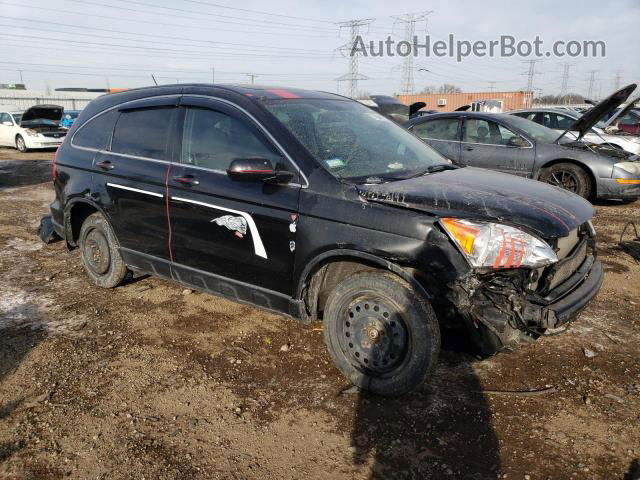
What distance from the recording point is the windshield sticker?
10.8 feet

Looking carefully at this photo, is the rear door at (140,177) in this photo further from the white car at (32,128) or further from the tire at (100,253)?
the white car at (32,128)

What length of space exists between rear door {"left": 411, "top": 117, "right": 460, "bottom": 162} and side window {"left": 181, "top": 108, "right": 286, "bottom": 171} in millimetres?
5793

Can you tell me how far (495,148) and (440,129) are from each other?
1.02 metres

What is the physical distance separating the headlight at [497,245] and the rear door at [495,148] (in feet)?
19.5

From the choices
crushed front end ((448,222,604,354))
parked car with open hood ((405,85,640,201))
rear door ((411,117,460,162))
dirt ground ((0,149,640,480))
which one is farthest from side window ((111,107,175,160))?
rear door ((411,117,460,162))

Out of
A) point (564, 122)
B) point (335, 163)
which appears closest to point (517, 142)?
point (564, 122)

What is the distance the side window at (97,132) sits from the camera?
4.54 metres

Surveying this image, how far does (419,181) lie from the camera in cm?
330

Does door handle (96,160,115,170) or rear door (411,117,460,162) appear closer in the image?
door handle (96,160,115,170)

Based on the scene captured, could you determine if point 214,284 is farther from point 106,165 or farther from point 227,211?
point 106,165

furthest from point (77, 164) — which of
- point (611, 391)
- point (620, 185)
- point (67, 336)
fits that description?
→ point (620, 185)

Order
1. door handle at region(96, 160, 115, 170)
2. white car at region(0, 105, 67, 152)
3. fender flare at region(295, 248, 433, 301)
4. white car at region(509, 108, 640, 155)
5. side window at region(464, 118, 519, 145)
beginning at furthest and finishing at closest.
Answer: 1. white car at region(0, 105, 67, 152)
2. white car at region(509, 108, 640, 155)
3. side window at region(464, 118, 519, 145)
4. door handle at region(96, 160, 115, 170)
5. fender flare at region(295, 248, 433, 301)

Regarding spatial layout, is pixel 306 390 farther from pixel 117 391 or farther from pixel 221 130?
pixel 221 130

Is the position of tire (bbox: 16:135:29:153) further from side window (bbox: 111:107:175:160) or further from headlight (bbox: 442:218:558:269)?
headlight (bbox: 442:218:558:269)
